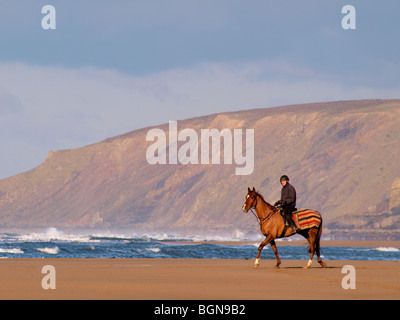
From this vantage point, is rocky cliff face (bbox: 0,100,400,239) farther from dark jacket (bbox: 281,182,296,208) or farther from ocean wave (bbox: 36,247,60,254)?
dark jacket (bbox: 281,182,296,208)

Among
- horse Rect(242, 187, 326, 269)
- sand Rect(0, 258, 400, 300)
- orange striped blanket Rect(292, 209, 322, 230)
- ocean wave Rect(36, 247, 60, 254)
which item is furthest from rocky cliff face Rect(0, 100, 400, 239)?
sand Rect(0, 258, 400, 300)

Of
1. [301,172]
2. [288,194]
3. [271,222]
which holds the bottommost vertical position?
[271,222]

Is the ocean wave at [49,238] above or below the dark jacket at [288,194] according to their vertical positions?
below

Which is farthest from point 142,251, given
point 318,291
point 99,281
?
point 318,291

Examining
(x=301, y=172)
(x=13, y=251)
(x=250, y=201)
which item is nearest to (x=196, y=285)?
(x=250, y=201)

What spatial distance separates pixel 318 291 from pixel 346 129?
532ft

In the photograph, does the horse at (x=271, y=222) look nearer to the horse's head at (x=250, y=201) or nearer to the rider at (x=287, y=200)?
the horse's head at (x=250, y=201)

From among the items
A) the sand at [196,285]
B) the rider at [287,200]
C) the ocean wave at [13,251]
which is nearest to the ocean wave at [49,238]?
the ocean wave at [13,251]

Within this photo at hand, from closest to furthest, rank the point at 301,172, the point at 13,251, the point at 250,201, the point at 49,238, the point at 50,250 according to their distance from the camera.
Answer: the point at 250,201 → the point at 50,250 → the point at 13,251 → the point at 49,238 → the point at 301,172

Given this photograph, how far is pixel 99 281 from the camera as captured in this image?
18.5 meters

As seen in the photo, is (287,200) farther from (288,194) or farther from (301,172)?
(301,172)

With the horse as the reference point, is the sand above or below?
below
